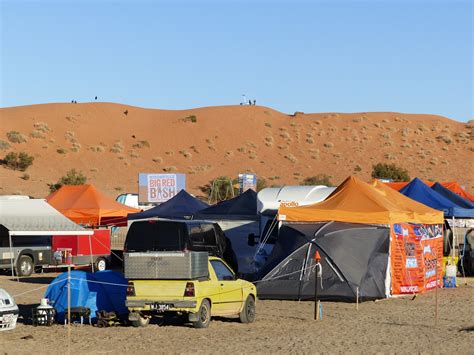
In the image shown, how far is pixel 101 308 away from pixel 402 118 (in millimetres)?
98124

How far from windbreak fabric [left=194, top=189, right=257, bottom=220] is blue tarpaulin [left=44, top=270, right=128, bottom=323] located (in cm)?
1171

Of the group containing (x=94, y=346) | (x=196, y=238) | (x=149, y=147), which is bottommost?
(x=94, y=346)

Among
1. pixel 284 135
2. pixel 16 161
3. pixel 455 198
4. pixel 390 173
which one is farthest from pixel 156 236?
pixel 284 135

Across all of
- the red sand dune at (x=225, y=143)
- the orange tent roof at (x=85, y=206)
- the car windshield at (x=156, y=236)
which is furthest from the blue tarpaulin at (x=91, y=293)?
the red sand dune at (x=225, y=143)

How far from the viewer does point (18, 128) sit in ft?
326

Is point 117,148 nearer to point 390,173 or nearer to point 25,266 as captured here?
point 390,173

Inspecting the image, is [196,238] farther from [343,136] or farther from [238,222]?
[343,136]

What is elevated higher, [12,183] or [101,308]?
[12,183]

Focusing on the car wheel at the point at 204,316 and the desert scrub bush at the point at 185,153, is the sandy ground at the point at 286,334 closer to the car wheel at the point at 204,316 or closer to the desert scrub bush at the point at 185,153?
the car wheel at the point at 204,316

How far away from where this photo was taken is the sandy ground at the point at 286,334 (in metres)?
14.5

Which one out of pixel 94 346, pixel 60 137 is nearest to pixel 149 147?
pixel 60 137

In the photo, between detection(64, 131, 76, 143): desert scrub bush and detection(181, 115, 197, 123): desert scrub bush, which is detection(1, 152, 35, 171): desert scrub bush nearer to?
detection(64, 131, 76, 143): desert scrub bush

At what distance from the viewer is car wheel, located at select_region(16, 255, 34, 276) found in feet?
96.5

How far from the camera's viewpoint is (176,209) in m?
33.7
